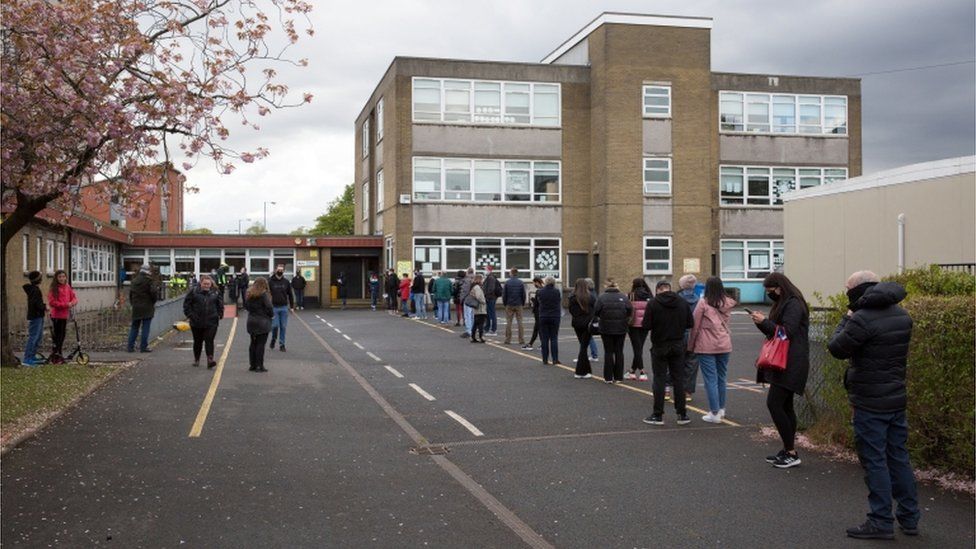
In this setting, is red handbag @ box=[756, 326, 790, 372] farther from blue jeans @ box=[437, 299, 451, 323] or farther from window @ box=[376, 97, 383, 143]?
window @ box=[376, 97, 383, 143]

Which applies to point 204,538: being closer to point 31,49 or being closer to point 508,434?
point 508,434

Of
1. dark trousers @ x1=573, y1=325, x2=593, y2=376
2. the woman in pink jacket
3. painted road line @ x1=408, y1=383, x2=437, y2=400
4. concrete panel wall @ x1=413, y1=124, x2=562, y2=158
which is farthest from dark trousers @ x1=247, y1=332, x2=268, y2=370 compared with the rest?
concrete panel wall @ x1=413, y1=124, x2=562, y2=158

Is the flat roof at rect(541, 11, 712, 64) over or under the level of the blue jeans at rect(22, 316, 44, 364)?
over

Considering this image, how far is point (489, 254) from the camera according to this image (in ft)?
127

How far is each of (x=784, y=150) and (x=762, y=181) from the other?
1831 millimetres

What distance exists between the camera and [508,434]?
9.85 meters

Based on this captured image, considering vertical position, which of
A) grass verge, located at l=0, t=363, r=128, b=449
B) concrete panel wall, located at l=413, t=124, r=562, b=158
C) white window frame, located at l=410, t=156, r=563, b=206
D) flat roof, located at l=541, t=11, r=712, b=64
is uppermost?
flat roof, located at l=541, t=11, r=712, b=64

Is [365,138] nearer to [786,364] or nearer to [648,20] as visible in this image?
[648,20]

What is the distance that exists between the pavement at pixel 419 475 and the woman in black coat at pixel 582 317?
1118 millimetres

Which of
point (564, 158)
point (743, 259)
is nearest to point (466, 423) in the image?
point (564, 158)

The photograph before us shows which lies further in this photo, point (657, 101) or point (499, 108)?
point (499, 108)

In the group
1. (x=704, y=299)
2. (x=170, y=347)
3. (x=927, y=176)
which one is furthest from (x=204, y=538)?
(x=927, y=176)

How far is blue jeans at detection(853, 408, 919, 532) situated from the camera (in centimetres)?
619

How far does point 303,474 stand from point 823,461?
491cm
